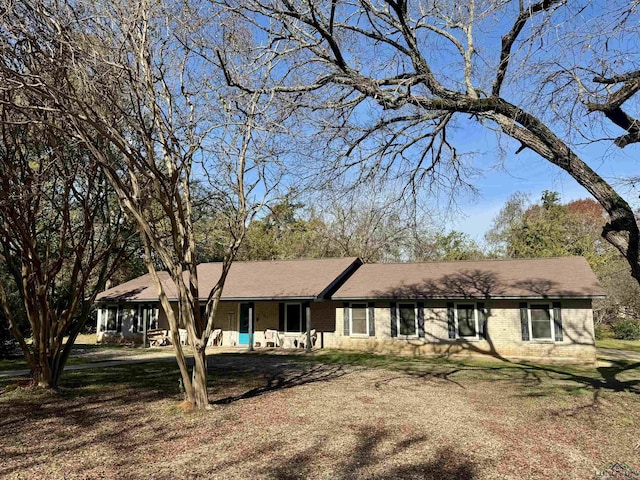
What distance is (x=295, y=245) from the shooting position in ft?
128

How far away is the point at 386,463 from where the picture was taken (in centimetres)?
543

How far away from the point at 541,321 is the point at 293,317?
35.2 feet

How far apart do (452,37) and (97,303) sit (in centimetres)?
2282

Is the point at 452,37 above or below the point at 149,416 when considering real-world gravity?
above

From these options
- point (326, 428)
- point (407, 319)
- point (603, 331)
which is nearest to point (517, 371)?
point (407, 319)

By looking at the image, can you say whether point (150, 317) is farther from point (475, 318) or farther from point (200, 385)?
point (200, 385)

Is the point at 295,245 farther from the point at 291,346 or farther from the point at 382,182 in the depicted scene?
the point at 382,182

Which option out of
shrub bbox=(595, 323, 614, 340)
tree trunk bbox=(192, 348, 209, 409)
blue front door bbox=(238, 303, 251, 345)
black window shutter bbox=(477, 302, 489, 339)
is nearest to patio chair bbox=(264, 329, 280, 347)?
blue front door bbox=(238, 303, 251, 345)

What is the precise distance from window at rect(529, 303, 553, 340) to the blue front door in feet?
41.5

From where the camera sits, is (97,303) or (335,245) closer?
(97,303)

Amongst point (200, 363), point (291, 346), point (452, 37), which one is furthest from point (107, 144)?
point (291, 346)

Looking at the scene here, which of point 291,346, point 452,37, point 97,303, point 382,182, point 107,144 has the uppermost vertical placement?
point 452,37

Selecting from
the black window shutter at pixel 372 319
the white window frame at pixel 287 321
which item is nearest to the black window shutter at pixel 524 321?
the black window shutter at pixel 372 319

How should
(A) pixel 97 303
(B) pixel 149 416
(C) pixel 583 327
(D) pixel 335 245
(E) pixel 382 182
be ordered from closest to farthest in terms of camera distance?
(B) pixel 149 416 → (E) pixel 382 182 → (C) pixel 583 327 → (A) pixel 97 303 → (D) pixel 335 245
